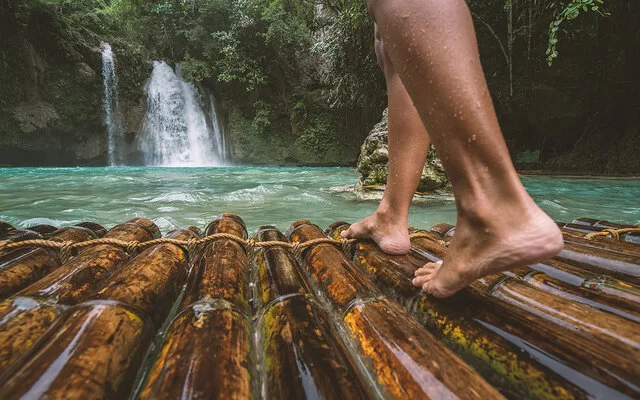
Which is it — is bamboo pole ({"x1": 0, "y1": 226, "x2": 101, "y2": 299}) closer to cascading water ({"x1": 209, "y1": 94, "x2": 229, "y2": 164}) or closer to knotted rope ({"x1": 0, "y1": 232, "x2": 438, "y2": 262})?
knotted rope ({"x1": 0, "y1": 232, "x2": 438, "y2": 262})

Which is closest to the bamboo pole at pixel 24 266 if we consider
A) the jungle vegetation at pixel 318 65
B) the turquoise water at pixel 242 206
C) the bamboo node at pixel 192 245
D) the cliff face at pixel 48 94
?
the bamboo node at pixel 192 245

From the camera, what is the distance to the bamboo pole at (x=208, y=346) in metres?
0.57

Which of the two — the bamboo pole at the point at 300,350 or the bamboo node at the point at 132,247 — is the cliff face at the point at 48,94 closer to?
the bamboo node at the point at 132,247

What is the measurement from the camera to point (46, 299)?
0.89 metres

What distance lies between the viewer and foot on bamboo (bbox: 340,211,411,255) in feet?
4.63

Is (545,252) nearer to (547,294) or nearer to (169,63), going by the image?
(547,294)

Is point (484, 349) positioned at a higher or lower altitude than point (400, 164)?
lower

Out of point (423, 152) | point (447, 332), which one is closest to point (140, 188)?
point (423, 152)

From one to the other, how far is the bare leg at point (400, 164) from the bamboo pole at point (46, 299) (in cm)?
112

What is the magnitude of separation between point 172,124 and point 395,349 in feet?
55.3

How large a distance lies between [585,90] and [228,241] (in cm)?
1304

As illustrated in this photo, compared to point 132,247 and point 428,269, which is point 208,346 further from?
point 132,247

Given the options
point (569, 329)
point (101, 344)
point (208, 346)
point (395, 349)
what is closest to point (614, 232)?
point (569, 329)

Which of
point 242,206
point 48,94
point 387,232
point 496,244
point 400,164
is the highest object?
point 48,94
